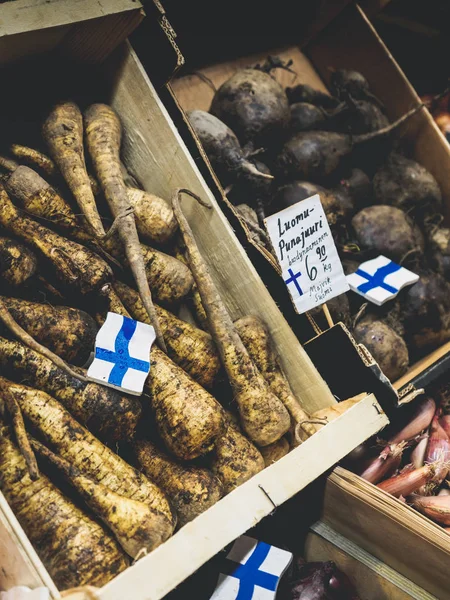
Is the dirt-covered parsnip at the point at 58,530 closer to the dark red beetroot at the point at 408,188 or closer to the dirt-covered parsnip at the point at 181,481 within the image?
the dirt-covered parsnip at the point at 181,481

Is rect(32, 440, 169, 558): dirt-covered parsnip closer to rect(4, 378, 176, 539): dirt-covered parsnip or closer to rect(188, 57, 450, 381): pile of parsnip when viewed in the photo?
rect(4, 378, 176, 539): dirt-covered parsnip

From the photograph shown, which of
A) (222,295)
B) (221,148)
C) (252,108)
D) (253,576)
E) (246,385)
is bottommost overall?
(253,576)

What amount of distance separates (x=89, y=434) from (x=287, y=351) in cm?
85

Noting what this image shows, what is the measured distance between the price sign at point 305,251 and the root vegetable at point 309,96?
144 centimetres

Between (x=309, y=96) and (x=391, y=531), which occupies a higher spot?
(x=309, y=96)

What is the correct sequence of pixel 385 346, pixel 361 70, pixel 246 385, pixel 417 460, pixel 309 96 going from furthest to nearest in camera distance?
pixel 361 70 < pixel 309 96 < pixel 385 346 < pixel 417 460 < pixel 246 385

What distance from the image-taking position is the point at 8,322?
1.59 metres

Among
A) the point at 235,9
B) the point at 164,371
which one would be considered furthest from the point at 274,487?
the point at 235,9

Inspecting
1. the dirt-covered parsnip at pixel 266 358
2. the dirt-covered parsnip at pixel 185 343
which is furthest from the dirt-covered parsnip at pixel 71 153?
the dirt-covered parsnip at pixel 266 358

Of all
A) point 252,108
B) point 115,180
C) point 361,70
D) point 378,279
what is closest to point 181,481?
point 115,180

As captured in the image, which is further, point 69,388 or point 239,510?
point 69,388

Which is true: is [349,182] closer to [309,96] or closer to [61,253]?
[309,96]

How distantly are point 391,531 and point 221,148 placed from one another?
1.78 m

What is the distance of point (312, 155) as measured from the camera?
9.36 feet
